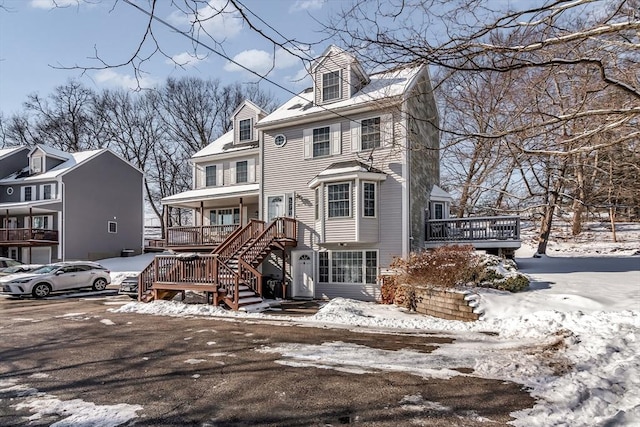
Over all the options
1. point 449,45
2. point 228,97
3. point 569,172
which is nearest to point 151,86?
point 449,45

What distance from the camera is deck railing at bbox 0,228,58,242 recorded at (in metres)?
26.5

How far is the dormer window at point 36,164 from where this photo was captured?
97.7 feet

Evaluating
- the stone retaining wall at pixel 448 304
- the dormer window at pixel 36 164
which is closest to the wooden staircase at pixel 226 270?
the stone retaining wall at pixel 448 304

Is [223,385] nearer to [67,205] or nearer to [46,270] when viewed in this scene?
[46,270]

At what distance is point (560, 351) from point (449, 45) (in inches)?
200

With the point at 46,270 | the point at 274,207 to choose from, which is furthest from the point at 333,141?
the point at 46,270

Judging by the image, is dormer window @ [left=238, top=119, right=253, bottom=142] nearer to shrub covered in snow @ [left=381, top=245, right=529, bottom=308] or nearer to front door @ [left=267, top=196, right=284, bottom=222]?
front door @ [left=267, top=196, right=284, bottom=222]

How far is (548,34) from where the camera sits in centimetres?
595

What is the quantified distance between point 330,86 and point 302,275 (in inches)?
316

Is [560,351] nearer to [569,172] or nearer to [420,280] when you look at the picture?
[420,280]

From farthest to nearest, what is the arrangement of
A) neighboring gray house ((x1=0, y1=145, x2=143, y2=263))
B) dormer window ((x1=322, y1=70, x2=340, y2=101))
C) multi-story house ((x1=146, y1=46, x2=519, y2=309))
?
neighboring gray house ((x1=0, y1=145, x2=143, y2=263)) → dormer window ((x1=322, y1=70, x2=340, y2=101)) → multi-story house ((x1=146, y1=46, x2=519, y2=309))

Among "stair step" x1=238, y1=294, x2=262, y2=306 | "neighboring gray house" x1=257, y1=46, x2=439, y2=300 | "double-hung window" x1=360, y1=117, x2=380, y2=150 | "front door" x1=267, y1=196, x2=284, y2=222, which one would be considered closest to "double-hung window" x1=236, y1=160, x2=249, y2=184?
"neighboring gray house" x1=257, y1=46, x2=439, y2=300

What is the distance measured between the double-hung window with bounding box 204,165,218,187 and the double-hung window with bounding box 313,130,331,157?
6923 mm

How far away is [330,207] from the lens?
16.0m
